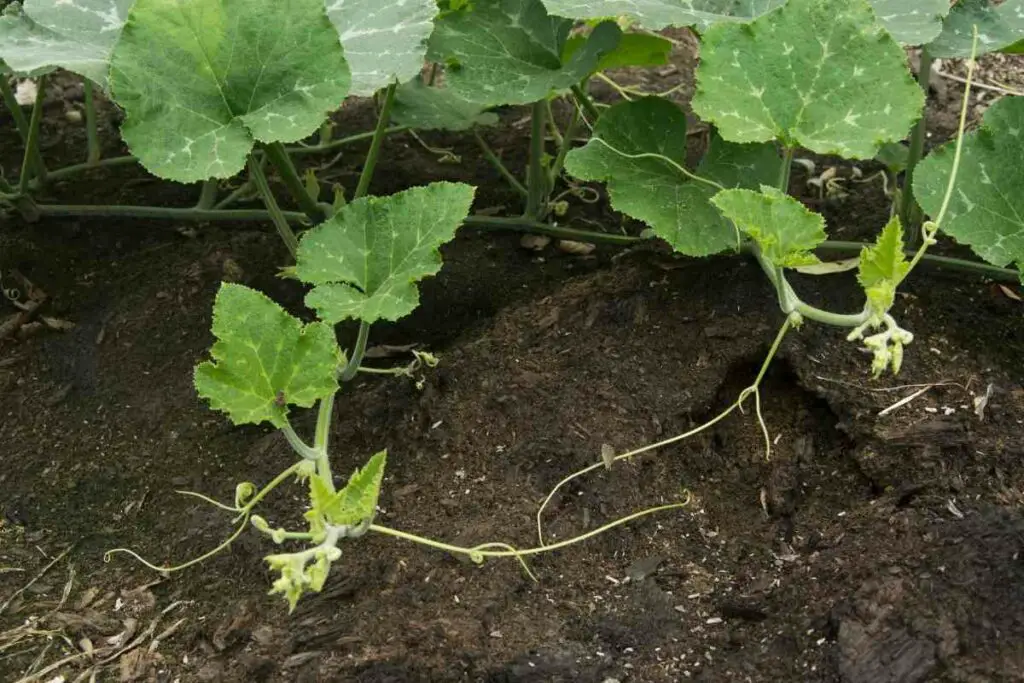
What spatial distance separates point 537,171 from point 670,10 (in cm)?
48

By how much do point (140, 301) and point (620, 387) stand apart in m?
0.98

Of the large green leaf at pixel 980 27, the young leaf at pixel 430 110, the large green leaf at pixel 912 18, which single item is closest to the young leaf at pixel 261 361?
the young leaf at pixel 430 110

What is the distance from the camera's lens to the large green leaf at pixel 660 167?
6.39 feet

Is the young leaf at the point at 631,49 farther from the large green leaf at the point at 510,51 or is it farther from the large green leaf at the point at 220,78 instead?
the large green leaf at the point at 220,78

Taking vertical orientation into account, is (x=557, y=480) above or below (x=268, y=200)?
below

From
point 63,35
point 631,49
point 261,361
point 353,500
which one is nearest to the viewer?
point 353,500

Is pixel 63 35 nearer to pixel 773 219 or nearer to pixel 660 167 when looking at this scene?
pixel 660 167

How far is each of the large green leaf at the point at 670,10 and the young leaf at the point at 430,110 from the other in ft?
1.62

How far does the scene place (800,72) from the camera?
1.80 meters

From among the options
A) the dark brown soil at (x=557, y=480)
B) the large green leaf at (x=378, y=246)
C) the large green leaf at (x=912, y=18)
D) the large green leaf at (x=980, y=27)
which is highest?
the large green leaf at (x=912, y=18)

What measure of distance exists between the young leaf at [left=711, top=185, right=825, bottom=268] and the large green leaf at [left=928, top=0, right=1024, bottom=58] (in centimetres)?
59

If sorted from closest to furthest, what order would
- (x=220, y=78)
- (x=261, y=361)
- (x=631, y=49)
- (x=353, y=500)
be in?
(x=353, y=500)
(x=261, y=361)
(x=220, y=78)
(x=631, y=49)

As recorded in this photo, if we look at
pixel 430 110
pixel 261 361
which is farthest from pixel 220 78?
pixel 430 110

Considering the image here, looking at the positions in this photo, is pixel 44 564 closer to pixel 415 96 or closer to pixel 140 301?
pixel 140 301
